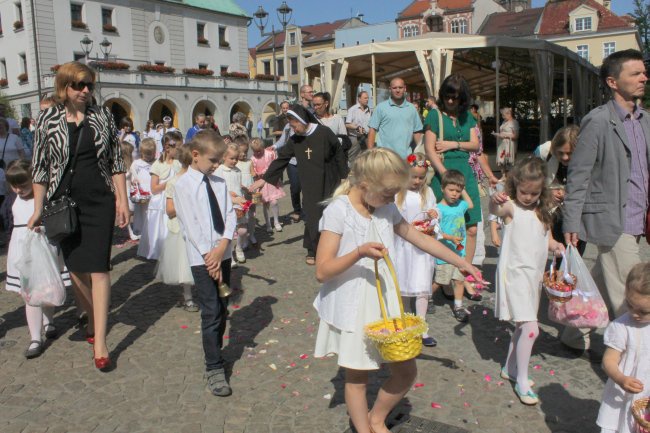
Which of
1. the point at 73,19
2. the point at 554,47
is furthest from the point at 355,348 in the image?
the point at 73,19

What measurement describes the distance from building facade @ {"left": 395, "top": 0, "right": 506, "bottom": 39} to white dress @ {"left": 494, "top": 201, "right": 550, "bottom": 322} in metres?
64.1

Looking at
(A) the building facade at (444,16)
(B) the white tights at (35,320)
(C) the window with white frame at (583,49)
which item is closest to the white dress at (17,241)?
(B) the white tights at (35,320)

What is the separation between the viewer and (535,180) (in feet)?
12.4

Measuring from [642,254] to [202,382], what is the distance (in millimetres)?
5736

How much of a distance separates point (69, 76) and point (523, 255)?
3441 millimetres

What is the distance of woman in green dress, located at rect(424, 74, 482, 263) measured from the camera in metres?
5.58

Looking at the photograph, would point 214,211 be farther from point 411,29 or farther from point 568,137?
point 411,29

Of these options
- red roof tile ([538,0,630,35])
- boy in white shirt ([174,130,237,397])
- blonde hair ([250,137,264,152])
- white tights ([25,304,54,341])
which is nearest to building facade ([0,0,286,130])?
red roof tile ([538,0,630,35])

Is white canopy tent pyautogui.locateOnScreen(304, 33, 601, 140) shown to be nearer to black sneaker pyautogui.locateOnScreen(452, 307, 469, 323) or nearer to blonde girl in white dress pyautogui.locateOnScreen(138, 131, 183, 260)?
blonde girl in white dress pyautogui.locateOnScreen(138, 131, 183, 260)

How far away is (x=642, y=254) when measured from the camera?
23.5 feet

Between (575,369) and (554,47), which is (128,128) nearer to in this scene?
(554,47)

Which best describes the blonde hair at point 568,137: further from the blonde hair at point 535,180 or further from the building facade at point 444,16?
the building facade at point 444,16

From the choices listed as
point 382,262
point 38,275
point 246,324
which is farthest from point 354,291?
point 38,275

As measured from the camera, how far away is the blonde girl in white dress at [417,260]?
4305mm
